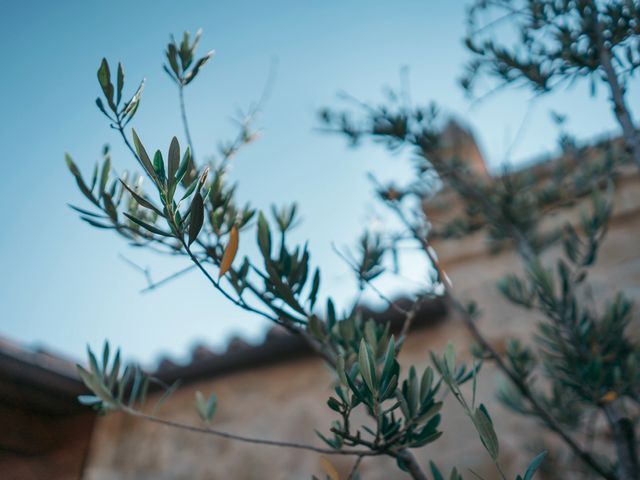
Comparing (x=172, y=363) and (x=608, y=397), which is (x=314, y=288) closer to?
(x=608, y=397)

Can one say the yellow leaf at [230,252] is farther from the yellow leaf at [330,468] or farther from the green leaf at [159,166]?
the yellow leaf at [330,468]

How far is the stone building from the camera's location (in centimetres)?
254

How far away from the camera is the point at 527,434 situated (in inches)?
93.9

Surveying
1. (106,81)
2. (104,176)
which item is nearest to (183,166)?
(106,81)

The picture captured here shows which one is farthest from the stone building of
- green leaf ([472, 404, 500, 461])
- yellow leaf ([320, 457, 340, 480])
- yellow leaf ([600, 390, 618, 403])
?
green leaf ([472, 404, 500, 461])

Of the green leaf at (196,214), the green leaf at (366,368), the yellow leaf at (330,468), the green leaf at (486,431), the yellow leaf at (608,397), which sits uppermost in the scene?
the green leaf at (196,214)

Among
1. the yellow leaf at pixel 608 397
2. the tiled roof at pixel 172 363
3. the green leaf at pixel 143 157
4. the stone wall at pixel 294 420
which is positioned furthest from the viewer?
the stone wall at pixel 294 420

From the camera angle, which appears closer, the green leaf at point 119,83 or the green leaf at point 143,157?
the green leaf at point 143,157

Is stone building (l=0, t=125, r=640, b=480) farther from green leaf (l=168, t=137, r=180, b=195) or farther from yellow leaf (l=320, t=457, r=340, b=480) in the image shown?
green leaf (l=168, t=137, r=180, b=195)

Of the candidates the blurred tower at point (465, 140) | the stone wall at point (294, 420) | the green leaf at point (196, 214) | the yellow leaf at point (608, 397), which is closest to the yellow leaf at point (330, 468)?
the green leaf at point (196, 214)

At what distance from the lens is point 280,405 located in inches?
111

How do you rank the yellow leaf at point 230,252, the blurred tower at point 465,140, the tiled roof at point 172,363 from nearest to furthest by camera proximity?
the yellow leaf at point 230,252
the tiled roof at point 172,363
the blurred tower at point 465,140

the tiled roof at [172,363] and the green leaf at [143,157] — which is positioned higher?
the green leaf at [143,157]

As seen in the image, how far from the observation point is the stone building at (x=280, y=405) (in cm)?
254
